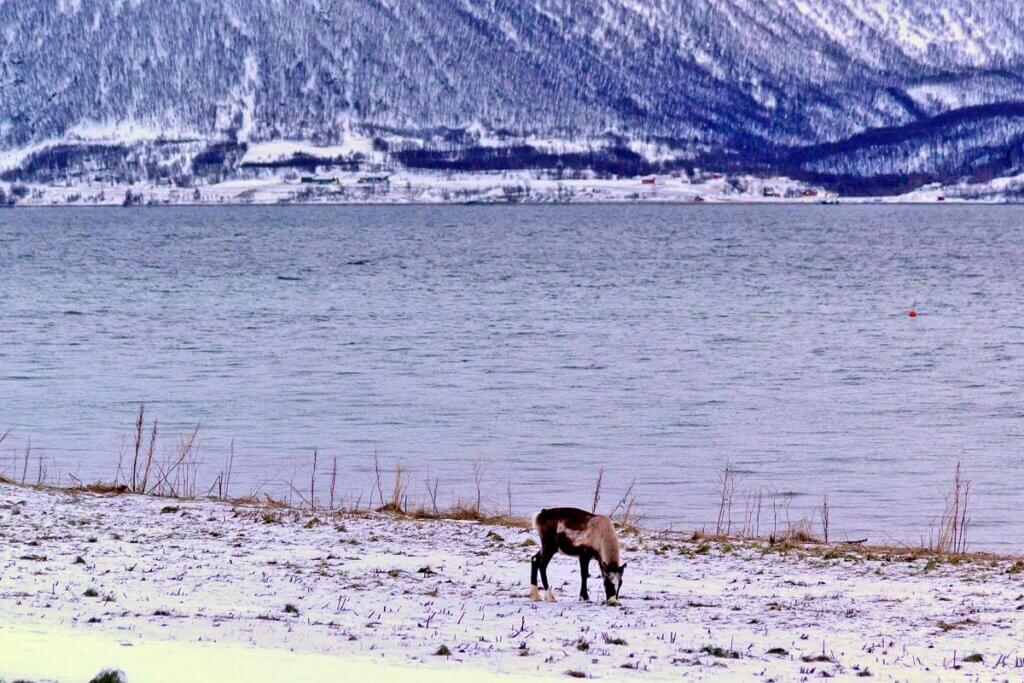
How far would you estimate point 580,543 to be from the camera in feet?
41.6

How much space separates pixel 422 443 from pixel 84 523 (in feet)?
39.9

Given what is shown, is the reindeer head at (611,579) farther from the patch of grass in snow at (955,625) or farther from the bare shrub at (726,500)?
the bare shrub at (726,500)

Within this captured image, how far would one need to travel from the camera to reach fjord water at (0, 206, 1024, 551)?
81.3 ft

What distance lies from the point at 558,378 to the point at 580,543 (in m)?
26.3

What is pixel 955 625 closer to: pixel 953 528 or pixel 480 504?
pixel 953 528

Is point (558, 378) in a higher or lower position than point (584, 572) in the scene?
higher

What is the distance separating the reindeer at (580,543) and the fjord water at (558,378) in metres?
7.86

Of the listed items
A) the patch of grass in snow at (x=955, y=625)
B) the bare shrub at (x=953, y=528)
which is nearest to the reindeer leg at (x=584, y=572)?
the patch of grass in snow at (x=955, y=625)

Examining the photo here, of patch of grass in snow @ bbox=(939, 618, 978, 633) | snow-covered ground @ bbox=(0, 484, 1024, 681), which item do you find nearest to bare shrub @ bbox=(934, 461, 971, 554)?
snow-covered ground @ bbox=(0, 484, 1024, 681)

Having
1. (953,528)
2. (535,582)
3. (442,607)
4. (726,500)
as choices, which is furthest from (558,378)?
(442,607)

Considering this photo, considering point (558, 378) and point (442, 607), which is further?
point (558, 378)

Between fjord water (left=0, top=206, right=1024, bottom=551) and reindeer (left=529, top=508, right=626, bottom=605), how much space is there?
786 centimetres

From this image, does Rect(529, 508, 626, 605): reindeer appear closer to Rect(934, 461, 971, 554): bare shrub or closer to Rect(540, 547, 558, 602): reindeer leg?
Rect(540, 547, 558, 602): reindeer leg

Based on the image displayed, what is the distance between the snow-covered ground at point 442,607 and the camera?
10062mm
